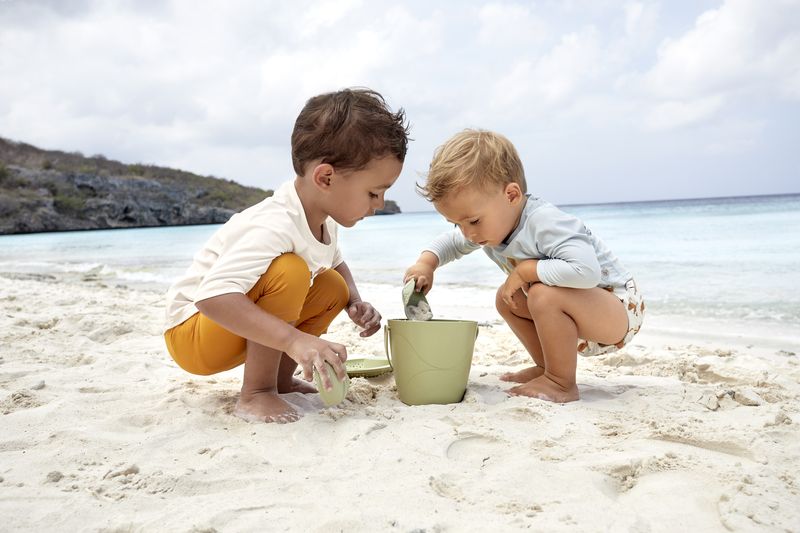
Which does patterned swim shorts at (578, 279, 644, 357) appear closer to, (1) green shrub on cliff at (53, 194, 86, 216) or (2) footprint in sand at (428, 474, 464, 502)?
(2) footprint in sand at (428, 474, 464, 502)

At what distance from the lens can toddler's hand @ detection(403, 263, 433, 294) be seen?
234 centimetres

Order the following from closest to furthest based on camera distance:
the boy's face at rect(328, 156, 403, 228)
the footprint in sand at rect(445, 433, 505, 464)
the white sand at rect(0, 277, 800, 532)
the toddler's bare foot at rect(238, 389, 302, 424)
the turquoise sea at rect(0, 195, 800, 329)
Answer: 1. the white sand at rect(0, 277, 800, 532)
2. the footprint in sand at rect(445, 433, 505, 464)
3. the toddler's bare foot at rect(238, 389, 302, 424)
4. the boy's face at rect(328, 156, 403, 228)
5. the turquoise sea at rect(0, 195, 800, 329)

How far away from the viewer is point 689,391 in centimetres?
214

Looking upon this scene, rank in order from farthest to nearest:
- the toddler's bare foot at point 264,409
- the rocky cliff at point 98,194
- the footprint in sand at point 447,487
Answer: the rocky cliff at point 98,194 < the toddler's bare foot at point 264,409 < the footprint in sand at point 447,487

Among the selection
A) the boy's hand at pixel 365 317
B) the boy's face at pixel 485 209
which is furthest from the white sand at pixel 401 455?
the boy's face at pixel 485 209

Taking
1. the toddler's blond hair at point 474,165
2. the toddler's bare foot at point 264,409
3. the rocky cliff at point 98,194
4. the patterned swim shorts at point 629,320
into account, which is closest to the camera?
the toddler's bare foot at point 264,409

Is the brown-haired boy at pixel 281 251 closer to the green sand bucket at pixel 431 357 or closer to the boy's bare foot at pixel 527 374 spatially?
the green sand bucket at pixel 431 357

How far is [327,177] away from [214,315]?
582 millimetres

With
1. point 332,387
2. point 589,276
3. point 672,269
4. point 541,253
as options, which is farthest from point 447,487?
point 672,269

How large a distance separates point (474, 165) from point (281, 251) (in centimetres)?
74

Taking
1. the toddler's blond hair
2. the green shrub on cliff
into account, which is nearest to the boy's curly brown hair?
the toddler's blond hair

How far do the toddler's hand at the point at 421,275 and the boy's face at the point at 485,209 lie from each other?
26 centimetres

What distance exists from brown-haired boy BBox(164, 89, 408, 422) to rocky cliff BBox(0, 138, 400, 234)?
78.8ft

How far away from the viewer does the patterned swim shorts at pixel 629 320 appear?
7.34 feet
